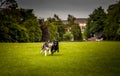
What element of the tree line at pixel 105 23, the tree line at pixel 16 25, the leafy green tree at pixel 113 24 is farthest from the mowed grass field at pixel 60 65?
the leafy green tree at pixel 113 24

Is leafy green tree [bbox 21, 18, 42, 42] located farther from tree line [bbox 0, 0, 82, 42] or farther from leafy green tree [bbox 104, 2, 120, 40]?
leafy green tree [bbox 104, 2, 120, 40]

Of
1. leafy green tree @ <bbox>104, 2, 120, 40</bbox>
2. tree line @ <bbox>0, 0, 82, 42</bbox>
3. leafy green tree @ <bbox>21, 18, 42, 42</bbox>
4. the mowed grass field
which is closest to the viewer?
the mowed grass field

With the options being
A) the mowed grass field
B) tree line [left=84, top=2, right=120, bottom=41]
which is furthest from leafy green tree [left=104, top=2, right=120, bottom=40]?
the mowed grass field

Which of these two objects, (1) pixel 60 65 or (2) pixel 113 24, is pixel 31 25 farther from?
(1) pixel 60 65

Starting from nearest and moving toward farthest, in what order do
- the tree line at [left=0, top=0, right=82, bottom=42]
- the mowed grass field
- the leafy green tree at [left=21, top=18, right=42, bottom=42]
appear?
the mowed grass field < the tree line at [left=0, top=0, right=82, bottom=42] < the leafy green tree at [left=21, top=18, right=42, bottom=42]

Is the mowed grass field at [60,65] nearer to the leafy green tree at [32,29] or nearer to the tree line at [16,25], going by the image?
the tree line at [16,25]

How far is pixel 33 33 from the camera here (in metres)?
115

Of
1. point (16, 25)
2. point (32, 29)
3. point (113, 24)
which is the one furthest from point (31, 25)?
point (113, 24)

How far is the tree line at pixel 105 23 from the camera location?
110 meters

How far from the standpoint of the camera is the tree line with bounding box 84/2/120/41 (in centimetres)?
10972

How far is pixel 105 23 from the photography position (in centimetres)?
12888

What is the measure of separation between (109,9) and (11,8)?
39.0 meters

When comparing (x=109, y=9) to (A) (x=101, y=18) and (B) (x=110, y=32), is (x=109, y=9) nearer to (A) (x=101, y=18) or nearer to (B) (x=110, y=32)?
(B) (x=110, y=32)

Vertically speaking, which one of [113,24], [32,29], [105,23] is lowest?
[32,29]
